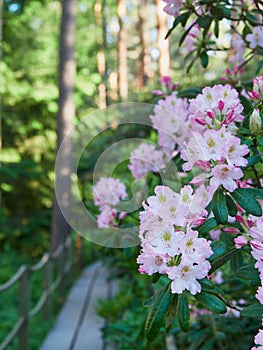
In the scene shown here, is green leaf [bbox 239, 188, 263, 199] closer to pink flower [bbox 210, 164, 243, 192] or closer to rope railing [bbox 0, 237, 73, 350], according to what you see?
pink flower [bbox 210, 164, 243, 192]

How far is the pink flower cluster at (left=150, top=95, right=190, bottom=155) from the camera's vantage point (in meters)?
2.01

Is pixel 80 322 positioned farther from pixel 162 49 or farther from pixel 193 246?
pixel 162 49

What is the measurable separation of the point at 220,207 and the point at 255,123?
241mm

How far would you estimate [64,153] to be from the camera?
8.98m

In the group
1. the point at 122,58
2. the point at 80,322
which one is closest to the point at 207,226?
the point at 80,322

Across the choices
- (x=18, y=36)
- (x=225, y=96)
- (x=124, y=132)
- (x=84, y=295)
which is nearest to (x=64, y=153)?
(x=124, y=132)

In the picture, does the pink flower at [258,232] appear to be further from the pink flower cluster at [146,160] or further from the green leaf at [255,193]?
the pink flower cluster at [146,160]

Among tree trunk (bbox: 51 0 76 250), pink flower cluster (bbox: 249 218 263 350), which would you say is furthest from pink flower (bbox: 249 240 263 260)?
tree trunk (bbox: 51 0 76 250)

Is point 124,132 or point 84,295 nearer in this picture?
point 84,295

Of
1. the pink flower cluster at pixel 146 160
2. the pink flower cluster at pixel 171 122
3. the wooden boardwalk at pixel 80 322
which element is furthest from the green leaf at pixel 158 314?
the wooden boardwalk at pixel 80 322

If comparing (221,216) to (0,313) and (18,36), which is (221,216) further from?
(18,36)

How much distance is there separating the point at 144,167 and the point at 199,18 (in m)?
0.63

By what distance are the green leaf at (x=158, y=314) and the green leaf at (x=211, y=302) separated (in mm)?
83

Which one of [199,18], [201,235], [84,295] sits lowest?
[84,295]
